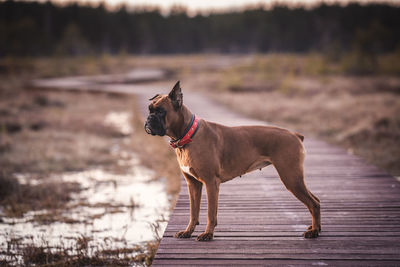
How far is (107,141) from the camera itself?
11.7 metres

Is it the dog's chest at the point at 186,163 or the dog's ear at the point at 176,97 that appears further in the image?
the dog's chest at the point at 186,163

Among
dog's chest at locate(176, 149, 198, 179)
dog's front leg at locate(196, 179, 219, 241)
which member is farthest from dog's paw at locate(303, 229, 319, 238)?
dog's chest at locate(176, 149, 198, 179)

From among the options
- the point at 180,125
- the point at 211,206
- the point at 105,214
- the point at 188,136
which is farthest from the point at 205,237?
the point at 105,214

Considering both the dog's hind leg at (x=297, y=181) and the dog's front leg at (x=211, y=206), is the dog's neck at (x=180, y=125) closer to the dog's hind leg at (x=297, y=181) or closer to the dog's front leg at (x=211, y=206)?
the dog's front leg at (x=211, y=206)

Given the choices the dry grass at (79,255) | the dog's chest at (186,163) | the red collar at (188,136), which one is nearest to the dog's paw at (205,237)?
the dog's chest at (186,163)

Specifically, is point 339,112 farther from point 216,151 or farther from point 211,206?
point 211,206

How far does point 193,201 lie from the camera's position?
11.7 ft

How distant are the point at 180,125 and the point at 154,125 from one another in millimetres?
300

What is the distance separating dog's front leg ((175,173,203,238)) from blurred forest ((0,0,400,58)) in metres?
62.3

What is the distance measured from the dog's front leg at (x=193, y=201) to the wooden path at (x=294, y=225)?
0.28 ft

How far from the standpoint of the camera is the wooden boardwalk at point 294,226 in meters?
3.16

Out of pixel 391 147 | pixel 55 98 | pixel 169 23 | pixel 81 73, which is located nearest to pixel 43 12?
pixel 169 23

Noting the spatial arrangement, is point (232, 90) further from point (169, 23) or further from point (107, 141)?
point (169, 23)

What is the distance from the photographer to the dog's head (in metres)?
3.14
